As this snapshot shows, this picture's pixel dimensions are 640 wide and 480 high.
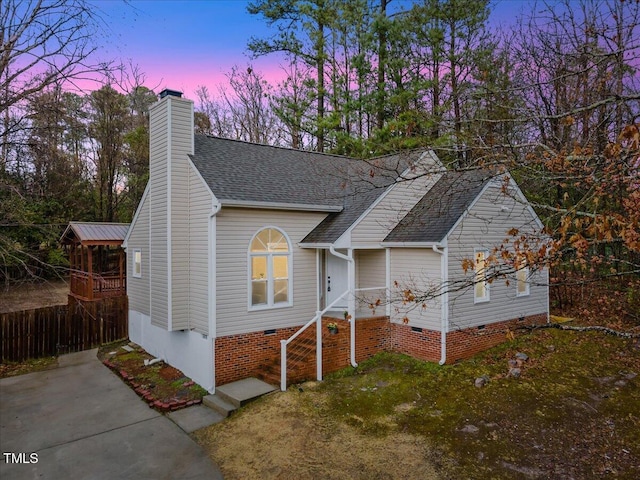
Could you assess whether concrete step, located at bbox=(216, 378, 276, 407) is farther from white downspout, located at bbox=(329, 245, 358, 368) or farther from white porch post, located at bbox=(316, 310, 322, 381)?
white downspout, located at bbox=(329, 245, 358, 368)

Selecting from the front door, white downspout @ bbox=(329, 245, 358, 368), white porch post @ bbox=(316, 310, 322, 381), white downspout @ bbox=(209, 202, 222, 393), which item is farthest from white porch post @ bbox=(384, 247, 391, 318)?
white downspout @ bbox=(209, 202, 222, 393)

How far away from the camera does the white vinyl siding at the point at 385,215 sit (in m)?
10.6

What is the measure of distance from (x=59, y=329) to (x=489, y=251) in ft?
43.5

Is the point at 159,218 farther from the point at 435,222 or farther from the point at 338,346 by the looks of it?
the point at 435,222

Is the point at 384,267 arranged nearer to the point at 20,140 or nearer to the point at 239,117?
the point at 20,140

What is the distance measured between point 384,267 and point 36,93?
8637 mm

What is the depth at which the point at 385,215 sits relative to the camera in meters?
11.2

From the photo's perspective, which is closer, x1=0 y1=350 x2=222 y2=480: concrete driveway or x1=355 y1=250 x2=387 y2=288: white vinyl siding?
x1=0 y1=350 x2=222 y2=480: concrete driveway

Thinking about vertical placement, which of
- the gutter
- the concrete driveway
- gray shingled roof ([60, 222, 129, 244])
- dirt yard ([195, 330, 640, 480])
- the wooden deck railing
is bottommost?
the concrete driveway

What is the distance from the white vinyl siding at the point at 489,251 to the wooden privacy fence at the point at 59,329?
9810mm

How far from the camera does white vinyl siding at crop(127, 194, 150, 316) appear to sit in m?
12.4

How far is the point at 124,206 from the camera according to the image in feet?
101

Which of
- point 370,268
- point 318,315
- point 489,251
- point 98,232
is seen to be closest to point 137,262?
point 98,232

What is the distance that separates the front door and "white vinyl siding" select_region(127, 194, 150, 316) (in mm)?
5444
